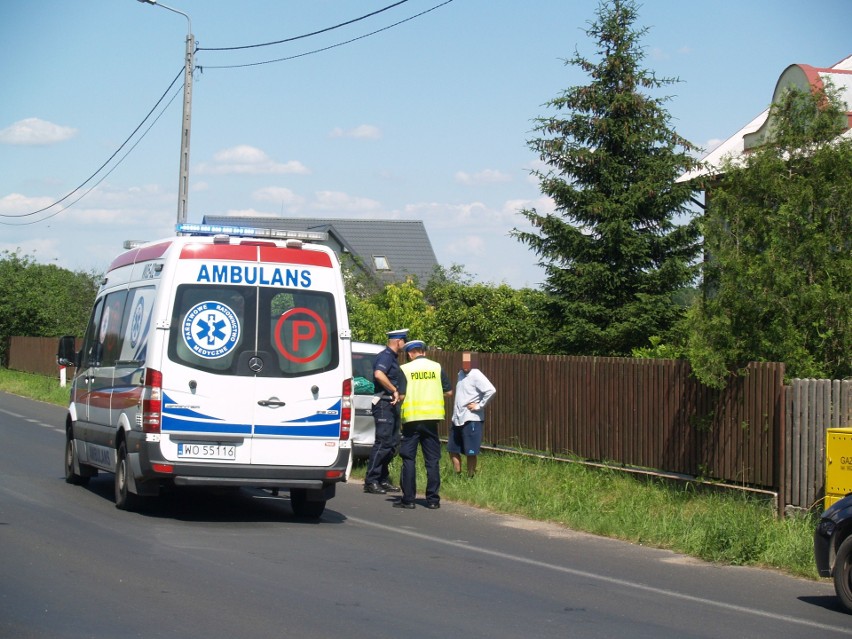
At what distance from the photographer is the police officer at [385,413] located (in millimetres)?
13773

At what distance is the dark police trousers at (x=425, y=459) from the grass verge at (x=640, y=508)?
2.39ft

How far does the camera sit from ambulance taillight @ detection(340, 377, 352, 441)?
36.3 ft

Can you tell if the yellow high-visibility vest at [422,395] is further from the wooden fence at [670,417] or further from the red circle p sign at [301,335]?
the wooden fence at [670,417]

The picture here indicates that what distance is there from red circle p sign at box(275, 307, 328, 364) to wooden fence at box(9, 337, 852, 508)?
15.1ft

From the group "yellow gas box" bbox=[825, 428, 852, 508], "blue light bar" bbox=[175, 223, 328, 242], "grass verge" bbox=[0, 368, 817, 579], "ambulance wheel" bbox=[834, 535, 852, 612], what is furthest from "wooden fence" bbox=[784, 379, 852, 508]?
"blue light bar" bbox=[175, 223, 328, 242]

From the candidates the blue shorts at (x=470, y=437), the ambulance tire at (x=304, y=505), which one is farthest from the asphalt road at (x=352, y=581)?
the blue shorts at (x=470, y=437)

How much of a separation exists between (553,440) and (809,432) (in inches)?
205

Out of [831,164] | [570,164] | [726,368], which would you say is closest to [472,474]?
[726,368]

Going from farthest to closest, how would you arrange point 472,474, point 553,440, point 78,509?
point 553,440, point 472,474, point 78,509

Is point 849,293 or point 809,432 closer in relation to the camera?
point 809,432

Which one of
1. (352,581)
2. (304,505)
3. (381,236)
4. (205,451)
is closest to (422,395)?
(304,505)

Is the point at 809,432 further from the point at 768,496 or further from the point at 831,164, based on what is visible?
the point at 831,164

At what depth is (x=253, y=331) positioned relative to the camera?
35.7 feet

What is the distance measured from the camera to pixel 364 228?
73812 millimetres
